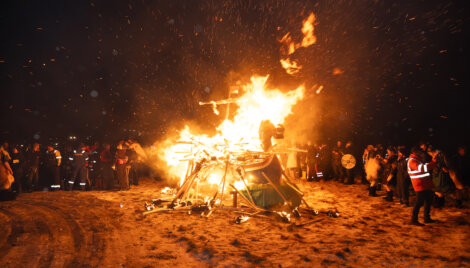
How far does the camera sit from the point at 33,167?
1173 cm

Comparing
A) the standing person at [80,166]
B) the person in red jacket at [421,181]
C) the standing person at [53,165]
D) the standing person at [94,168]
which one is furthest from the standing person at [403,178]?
the standing person at [53,165]

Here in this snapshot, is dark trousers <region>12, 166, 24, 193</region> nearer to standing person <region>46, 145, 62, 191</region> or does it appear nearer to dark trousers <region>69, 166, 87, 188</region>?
standing person <region>46, 145, 62, 191</region>

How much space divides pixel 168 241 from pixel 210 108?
1156 inches

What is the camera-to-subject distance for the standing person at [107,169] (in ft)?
41.0

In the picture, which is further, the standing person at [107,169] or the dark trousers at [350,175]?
the dark trousers at [350,175]

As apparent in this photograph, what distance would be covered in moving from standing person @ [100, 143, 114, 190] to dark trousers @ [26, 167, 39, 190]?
285 centimetres

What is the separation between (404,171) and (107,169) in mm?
13185

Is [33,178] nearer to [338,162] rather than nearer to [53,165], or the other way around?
[53,165]

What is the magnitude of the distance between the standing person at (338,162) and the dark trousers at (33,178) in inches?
615

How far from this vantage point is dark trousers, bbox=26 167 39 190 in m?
11.6

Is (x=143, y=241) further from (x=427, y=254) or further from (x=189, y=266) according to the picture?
(x=427, y=254)

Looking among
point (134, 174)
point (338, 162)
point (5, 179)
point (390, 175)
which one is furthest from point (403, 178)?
point (5, 179)

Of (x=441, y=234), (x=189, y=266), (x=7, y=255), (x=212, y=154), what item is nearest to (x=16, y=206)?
(x=7, y=255)

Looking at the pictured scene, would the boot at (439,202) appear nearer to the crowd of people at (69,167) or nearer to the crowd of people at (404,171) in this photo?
the crowd of people at (404,171)
